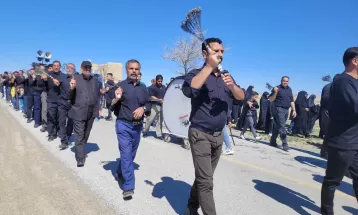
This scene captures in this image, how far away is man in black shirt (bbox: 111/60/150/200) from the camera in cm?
445

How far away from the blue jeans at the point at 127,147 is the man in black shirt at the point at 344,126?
268 cm

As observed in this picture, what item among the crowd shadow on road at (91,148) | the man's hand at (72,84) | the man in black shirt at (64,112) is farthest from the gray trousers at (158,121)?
the man's hand at (72,84)

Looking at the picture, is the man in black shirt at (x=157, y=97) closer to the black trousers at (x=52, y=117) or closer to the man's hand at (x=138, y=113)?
the black trousers at (x=52, y=117)

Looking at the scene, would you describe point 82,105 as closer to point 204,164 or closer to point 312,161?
point 204,164

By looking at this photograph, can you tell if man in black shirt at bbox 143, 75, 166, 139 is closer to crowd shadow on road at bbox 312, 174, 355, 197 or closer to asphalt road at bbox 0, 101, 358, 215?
asphalt road at bbox 0, 101, 358, 215

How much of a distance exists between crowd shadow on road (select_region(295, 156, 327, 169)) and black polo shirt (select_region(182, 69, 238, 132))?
502cm

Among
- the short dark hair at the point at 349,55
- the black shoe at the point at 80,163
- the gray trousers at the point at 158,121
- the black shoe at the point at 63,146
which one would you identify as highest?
the short dark hair at the point at 349,55

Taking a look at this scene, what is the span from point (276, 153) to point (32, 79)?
9.41 m

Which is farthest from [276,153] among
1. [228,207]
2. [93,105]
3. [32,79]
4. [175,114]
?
[32,79]

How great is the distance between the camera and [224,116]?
3213mm

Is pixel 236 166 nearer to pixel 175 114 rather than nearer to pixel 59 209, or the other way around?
pixel 175 114

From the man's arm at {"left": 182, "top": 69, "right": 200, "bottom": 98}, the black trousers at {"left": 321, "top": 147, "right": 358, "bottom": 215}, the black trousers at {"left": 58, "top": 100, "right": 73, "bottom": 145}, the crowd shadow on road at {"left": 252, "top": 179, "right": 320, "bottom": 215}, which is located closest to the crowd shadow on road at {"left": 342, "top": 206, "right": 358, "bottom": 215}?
the crowd shadow on road at {"left": 252, "top": 179, "right": 320, "bottom": 215}

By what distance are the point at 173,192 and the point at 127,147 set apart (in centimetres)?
102

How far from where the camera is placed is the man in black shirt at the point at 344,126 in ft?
10.8
